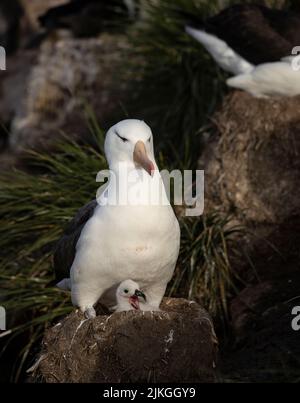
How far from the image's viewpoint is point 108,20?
40.1 feet

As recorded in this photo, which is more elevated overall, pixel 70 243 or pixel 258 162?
pixel 258 162

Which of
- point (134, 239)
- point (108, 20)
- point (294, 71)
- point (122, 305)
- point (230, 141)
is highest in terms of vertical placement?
point (108, 20)

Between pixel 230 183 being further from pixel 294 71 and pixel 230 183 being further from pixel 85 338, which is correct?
pixel 85 338

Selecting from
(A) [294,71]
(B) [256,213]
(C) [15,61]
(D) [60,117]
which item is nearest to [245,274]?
(B) [256,213]

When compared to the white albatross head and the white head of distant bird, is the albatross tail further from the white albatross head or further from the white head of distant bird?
the white head of distant bird

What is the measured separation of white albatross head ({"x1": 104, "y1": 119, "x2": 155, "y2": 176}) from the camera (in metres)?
6.21

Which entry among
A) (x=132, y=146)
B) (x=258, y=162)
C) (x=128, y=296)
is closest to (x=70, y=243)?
(x=128, y=296)

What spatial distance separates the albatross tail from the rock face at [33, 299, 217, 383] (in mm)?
3276

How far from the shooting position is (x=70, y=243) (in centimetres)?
668

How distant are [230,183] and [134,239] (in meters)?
2.48

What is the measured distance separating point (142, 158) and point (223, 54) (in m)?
3.21

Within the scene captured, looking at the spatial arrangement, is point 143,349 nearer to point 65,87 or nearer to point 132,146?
point 132,146

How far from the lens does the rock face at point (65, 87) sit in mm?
11918

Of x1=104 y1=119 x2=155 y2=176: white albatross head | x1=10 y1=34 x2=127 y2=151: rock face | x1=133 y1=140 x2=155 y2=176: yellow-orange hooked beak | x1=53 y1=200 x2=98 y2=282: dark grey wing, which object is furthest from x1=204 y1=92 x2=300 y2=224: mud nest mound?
x1=10 y1=34 x2=127 y2=151: rock face
